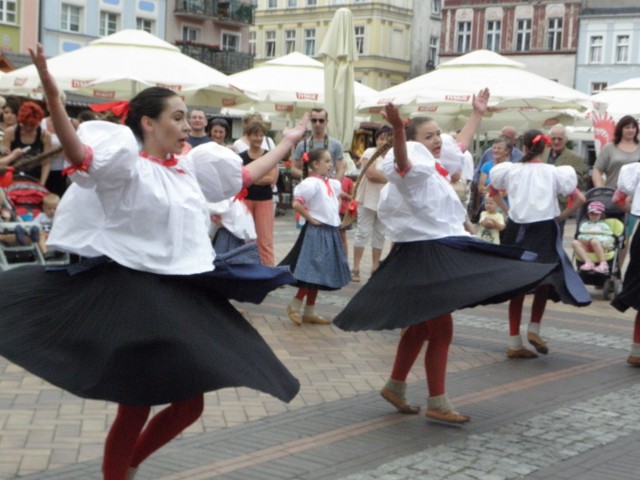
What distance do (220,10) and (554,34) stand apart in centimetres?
2022

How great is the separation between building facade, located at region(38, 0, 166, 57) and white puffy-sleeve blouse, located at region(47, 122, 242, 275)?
40.1 meters

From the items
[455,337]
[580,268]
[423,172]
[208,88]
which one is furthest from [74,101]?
[423,172]

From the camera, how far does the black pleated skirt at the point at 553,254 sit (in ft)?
29.3

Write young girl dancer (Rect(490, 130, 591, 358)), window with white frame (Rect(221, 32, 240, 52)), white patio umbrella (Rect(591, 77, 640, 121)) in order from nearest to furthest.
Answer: young girl dancer (Rect(490, 130, 591, 358))
white patio umbrella (Rect(591, 77, 640, 121))
window with white frame (Rect(221, 32, 240, 52))

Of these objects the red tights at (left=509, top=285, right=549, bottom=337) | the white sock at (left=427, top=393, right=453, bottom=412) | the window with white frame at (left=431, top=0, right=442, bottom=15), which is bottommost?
the white sock at (left=427, top=393, right=453, bottom=412)

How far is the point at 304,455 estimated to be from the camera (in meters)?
5.91

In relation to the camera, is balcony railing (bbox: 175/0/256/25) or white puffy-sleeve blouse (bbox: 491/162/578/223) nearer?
white puffy-sleeve blouse (bbox: 491/162/578/223)

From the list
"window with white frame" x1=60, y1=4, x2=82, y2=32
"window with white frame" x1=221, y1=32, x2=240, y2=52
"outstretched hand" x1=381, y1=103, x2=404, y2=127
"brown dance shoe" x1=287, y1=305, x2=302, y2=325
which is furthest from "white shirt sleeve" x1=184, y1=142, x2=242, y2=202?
"window with white frame" x1=221, y1=32, x2=240, y2=52

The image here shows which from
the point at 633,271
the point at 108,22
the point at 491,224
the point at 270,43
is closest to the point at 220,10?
the point at 108,22

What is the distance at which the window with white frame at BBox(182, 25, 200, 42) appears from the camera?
54.5 metres

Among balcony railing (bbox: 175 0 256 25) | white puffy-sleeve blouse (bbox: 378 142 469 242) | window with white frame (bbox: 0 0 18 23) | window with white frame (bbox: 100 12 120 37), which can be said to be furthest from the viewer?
balcony railing (bbox: 175 0 256 25)

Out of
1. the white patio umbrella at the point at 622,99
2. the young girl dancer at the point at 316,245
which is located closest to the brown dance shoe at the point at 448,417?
the young girl dancer at the point at 316,245

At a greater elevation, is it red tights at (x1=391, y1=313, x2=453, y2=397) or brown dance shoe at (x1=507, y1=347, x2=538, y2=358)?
red tights at (x1=391, y1=313, x2=453, y2=397)

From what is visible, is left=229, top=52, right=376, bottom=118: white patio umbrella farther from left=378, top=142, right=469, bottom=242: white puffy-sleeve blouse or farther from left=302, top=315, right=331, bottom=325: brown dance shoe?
left=378, top=142, right=469, bottom=242: white puffy-sleeve blouse
